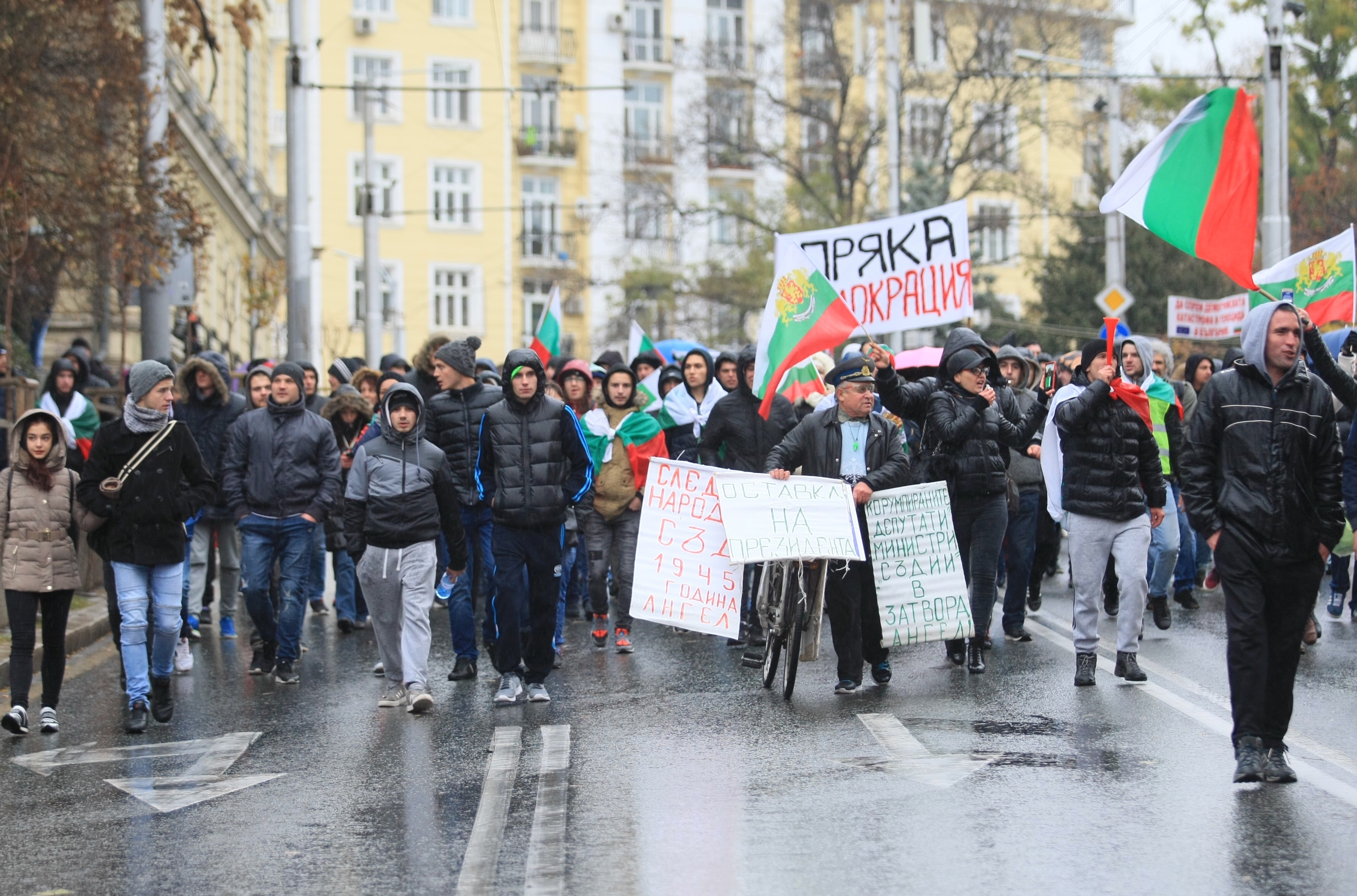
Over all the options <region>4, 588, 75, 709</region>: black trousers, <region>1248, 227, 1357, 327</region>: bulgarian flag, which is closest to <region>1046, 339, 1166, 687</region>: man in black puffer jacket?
<region>1248, 227, 1357, 327</region>: bulgarian flag

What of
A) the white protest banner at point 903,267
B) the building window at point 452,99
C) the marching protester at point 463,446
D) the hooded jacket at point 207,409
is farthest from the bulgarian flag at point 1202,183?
the building window at point 452,99

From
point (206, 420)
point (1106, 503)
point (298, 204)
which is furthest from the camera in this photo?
point (298, 204)

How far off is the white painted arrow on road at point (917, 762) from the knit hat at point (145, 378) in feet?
14.0

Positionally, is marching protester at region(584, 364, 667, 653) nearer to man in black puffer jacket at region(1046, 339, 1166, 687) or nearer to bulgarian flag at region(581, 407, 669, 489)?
bulgarian flag at region(581, 407, 669, 489)

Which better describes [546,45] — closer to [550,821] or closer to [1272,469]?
[1272,469]

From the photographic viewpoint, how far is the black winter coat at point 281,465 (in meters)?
11.5

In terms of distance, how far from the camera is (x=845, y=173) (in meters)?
43.0

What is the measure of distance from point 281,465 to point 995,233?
50971mm

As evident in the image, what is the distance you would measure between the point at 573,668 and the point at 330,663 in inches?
70.4

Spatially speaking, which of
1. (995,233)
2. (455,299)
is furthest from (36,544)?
(995,233)

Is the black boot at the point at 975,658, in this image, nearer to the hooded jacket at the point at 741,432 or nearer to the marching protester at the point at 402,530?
the hooded jacket at the point at 741,432

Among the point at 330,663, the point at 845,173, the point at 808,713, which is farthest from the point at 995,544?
the point at 845,173

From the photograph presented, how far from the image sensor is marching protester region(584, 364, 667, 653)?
12891 mm

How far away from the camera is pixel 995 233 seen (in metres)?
60.2
